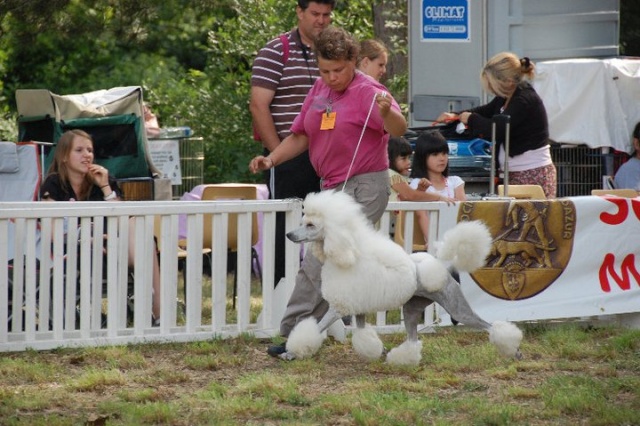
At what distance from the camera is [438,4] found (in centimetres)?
1091

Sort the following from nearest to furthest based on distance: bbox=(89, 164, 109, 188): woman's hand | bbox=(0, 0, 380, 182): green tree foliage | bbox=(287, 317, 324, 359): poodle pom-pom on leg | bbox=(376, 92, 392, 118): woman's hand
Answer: bbox=(376, 92, 392, 118): woman's hand, bbox=(287, 317, 324, 359): poodle pom-pom on leg, bbox=(89, 164, 109, 188): woman's hand, bbox=(0, 0, 380, 182): green tree foliage

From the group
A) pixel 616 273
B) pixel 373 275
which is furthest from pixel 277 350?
pixel 616 273

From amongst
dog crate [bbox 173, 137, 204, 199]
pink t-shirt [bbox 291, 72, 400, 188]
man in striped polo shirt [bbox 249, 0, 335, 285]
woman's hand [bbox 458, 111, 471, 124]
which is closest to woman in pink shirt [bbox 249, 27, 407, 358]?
pink t-shirt [bbox 291, 72, 400, 188]

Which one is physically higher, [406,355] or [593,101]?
[593,101]

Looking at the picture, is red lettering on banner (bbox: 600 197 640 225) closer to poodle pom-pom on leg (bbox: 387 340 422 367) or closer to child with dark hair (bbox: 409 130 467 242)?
child with dark hair (bbox: 409 130 467 242)

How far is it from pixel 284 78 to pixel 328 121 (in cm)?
108

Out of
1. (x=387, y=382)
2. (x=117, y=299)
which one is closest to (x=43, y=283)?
(x=117, y=299)

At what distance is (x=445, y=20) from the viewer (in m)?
10.9

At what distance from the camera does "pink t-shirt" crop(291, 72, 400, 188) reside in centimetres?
664

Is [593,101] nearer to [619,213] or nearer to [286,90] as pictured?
[619,213]

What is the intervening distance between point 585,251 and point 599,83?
303 cm

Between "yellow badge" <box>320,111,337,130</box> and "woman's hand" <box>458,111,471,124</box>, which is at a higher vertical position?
"woman's hand" <box>458,111,471,124</box>

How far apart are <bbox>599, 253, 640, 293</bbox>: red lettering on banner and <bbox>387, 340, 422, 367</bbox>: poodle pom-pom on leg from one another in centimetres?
184

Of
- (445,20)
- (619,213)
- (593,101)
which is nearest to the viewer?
(619,213)
